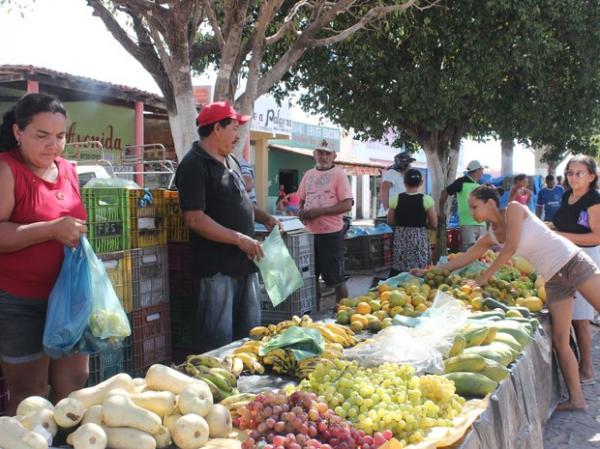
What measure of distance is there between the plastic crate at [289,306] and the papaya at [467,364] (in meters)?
2.69

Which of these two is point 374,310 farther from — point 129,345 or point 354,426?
point 354,426

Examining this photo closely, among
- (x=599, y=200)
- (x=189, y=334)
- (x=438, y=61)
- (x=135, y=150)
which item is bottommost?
(x=189, y=334)

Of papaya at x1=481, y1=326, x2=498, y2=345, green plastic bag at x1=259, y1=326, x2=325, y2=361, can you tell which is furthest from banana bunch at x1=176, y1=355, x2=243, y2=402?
papaya at x1=481, y1=326, x2=498, y2=345

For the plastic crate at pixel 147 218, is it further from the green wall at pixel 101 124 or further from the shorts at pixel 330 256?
the green wall at pixel 101 124

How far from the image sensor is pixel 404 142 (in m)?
17.8

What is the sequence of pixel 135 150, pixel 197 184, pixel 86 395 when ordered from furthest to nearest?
1. pixel 135 150
2. pixel 197 184
3. pixel 86 395

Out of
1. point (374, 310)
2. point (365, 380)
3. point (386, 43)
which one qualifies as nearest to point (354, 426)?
point (365, 380)

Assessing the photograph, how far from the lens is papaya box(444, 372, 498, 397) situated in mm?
2904

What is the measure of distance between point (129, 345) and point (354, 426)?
104 inches

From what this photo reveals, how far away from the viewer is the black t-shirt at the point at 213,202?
3.88 metres

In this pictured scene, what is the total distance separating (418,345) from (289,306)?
266cm

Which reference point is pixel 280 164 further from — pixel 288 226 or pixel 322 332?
pixel 322 332

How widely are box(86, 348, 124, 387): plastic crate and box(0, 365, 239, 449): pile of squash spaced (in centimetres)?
204

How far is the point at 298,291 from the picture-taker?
575 centimetres
